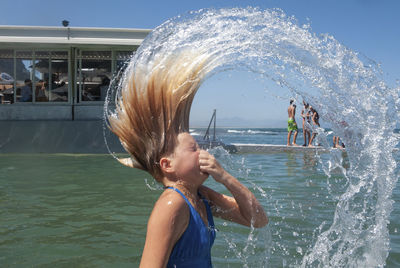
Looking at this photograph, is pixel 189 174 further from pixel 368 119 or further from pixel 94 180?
pixel 94 180

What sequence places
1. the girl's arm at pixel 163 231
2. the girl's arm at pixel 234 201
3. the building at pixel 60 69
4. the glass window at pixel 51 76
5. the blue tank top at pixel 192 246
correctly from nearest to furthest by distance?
the girl's arm at pixel 163 231, the blue tank top at pixel 192 246, the girl's arm at pixel 234 201, the building at pixel 60 69, the glass window at pixel 51 76

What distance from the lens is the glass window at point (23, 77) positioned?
15.2 m

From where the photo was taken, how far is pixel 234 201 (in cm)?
224

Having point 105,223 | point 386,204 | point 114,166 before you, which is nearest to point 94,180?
→ point 114,166

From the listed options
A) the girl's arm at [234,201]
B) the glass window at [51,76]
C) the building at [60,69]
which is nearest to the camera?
the girl's arm at [234,201]

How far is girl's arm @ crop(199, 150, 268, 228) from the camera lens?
1.91 meters

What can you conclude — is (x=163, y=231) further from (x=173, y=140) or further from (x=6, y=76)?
(x=6, y=76)

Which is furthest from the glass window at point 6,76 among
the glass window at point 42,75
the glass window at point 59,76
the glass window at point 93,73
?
the glass window at point 93,73

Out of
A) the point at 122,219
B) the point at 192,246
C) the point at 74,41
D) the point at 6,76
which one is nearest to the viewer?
the point at 192,246

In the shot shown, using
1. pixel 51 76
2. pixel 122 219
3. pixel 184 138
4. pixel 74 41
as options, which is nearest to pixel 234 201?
pixel 184 138

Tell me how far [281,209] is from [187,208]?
4197 mm

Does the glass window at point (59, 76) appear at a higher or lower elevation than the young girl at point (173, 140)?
higher

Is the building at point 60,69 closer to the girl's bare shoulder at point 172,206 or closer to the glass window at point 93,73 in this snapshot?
the glass window at point 93,73

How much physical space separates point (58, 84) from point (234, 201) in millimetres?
14500
